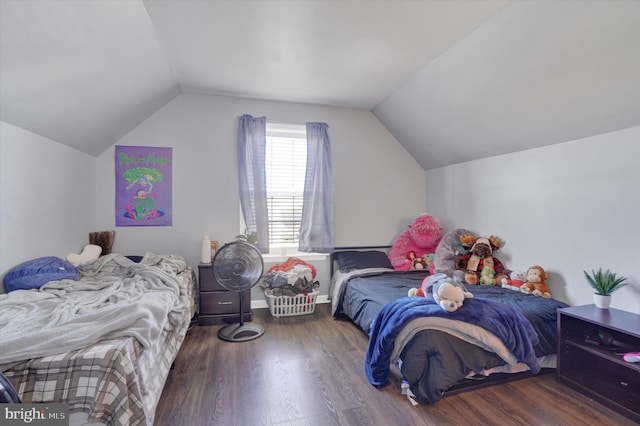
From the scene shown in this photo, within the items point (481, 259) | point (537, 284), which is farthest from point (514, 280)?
point (481, 259)

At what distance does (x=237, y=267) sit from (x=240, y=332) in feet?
2.24

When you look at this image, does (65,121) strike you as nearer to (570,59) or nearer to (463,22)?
(463,22)

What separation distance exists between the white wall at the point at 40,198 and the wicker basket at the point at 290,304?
1900 millimetres

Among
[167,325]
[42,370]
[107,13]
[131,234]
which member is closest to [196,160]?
[131,234]

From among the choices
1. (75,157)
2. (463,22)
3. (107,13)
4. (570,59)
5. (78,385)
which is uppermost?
(463,22)

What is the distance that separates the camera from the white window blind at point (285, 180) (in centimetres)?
369

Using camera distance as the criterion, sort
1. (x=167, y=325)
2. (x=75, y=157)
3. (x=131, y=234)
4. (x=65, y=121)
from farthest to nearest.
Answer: (x=131, y=234) → (x=75, y=157) → (x=65, y=121) → (x=167, y=325)

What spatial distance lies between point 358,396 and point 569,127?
253 cm

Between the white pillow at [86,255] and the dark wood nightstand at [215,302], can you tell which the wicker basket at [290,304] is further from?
the white pillow at [86,255]

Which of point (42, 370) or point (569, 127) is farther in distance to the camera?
point (569, 127)

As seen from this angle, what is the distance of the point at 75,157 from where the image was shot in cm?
276

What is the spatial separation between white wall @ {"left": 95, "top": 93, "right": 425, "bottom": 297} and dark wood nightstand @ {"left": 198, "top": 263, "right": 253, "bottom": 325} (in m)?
0.42

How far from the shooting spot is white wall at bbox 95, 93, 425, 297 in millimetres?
3246

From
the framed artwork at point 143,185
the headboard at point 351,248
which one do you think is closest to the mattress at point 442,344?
the headboard at point 351,248
